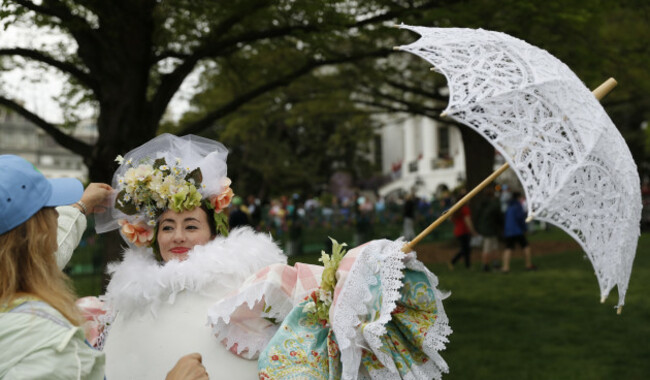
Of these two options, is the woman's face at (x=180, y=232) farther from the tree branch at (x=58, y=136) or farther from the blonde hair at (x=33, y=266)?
the tree branch at (x=58, y=136)

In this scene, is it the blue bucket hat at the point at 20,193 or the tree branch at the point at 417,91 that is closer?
the blue bucket hat at the point at 20,193

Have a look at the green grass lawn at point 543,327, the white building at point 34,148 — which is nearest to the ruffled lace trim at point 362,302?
the green grass lawn at point 543,327

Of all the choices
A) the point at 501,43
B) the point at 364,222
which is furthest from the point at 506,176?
the point at 501,43

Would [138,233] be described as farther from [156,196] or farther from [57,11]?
[57,11]

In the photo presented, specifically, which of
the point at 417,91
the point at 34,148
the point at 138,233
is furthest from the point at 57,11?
the point at 34,148

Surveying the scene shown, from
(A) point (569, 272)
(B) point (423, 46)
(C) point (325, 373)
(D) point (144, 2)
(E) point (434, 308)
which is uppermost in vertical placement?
(D) point (144, 2)

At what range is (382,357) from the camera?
2471 mm

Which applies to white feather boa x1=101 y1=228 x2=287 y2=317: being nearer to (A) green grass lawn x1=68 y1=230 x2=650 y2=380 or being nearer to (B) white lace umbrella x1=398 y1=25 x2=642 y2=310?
(B) white lace umbrella x1=398 y1=25 x2=642 y2=310

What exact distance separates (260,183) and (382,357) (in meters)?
34.1

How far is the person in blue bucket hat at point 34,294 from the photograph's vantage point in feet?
5.56

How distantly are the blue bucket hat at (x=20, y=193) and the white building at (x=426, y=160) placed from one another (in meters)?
39.9

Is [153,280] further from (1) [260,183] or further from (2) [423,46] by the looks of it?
(1) [260,183]

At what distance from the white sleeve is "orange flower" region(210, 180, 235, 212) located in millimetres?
570

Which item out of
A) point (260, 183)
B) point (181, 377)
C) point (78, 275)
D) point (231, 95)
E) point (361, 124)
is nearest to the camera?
point (181, 377)
